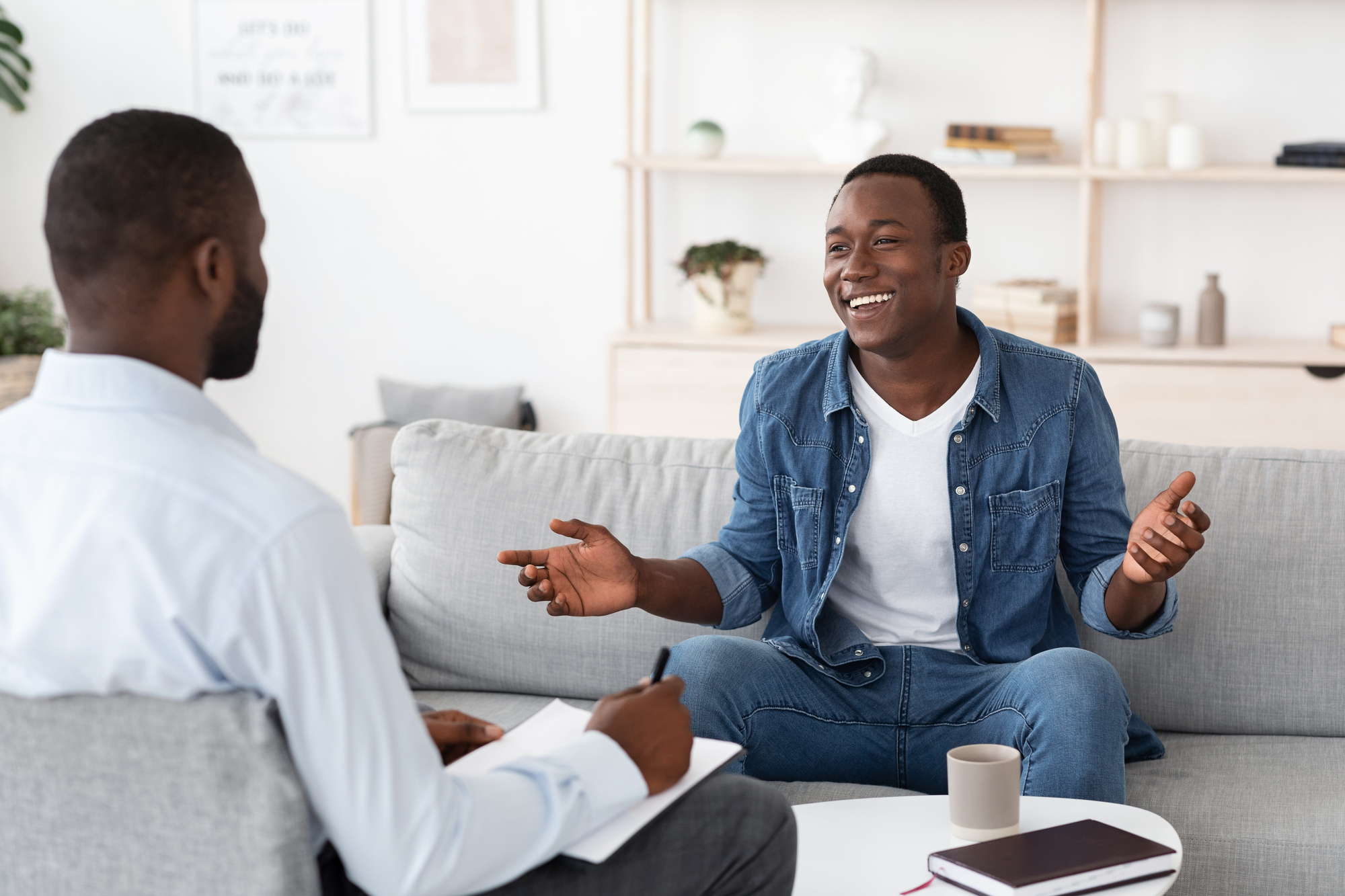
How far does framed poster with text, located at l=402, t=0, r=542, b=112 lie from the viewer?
12.3 feet

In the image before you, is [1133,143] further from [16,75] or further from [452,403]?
[16,75]

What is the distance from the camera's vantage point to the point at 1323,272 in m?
3.52

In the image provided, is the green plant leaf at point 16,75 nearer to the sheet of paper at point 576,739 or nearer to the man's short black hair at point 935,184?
the man's short black hair at point 935,184

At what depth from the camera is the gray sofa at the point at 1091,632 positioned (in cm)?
170

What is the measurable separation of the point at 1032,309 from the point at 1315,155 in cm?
77

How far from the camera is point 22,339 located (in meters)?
3.67

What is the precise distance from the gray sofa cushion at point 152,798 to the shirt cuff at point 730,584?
0.93 meters

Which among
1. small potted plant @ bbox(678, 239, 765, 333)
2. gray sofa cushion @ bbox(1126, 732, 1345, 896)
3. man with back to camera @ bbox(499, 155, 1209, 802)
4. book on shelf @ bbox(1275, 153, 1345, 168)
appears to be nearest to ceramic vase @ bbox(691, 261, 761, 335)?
small potted plant @ bbox(678, 239, 765, 333)

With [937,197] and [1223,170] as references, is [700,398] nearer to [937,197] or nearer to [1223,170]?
[1223,170]

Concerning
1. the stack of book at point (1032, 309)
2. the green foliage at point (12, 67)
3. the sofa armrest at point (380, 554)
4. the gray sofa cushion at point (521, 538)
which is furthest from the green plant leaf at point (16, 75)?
the stack of book at point (1032, 309)

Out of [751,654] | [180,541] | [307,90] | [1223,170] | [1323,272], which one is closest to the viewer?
[180,541]

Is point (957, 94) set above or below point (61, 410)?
above

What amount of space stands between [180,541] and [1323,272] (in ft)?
11.1

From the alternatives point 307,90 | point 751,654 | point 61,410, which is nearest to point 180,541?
point 61,410
